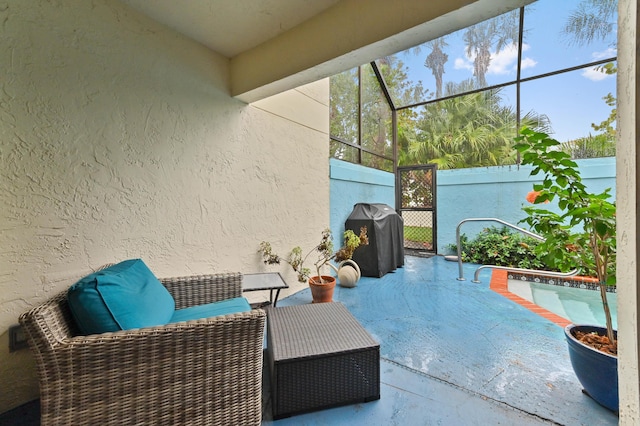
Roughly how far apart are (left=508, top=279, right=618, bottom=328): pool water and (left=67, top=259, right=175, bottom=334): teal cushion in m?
4.34

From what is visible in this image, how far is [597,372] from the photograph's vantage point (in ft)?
4.92

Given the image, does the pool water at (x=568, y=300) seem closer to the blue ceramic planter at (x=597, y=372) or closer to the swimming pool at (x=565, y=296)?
the swimming pool at (x=565, y=296)

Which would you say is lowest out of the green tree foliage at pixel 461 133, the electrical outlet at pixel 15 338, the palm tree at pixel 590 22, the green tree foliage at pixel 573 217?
the electrical outlet at pixel 15 338

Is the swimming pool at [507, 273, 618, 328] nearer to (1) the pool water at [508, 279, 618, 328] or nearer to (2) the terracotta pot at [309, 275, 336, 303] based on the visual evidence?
(1) the pool water at [508, 279, 618, 328]

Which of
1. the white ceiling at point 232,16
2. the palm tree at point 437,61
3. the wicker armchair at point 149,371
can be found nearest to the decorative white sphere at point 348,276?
the wicker armchair at point 149,371

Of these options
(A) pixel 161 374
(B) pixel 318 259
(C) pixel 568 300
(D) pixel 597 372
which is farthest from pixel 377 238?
(A) pixel 161 374

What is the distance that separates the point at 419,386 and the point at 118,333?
1.82 meters

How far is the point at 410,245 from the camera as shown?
22.2 feet

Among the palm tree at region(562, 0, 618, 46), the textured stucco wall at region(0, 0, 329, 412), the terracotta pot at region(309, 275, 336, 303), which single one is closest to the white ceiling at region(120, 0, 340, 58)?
the textured stucco wall at region(0, 0, 329, 412)

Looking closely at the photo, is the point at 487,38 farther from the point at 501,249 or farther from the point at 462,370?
the point at 462,370

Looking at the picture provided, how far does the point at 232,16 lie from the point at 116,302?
2182 millimetres

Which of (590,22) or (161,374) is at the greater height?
(590,22)

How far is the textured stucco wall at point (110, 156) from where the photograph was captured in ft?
5.14

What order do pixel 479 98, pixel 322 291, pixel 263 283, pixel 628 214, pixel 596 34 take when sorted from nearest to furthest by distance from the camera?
pixel 628 214 < pixel 263 283 < pixel 322 291 < pixel 596 34 < pixel 479 98
